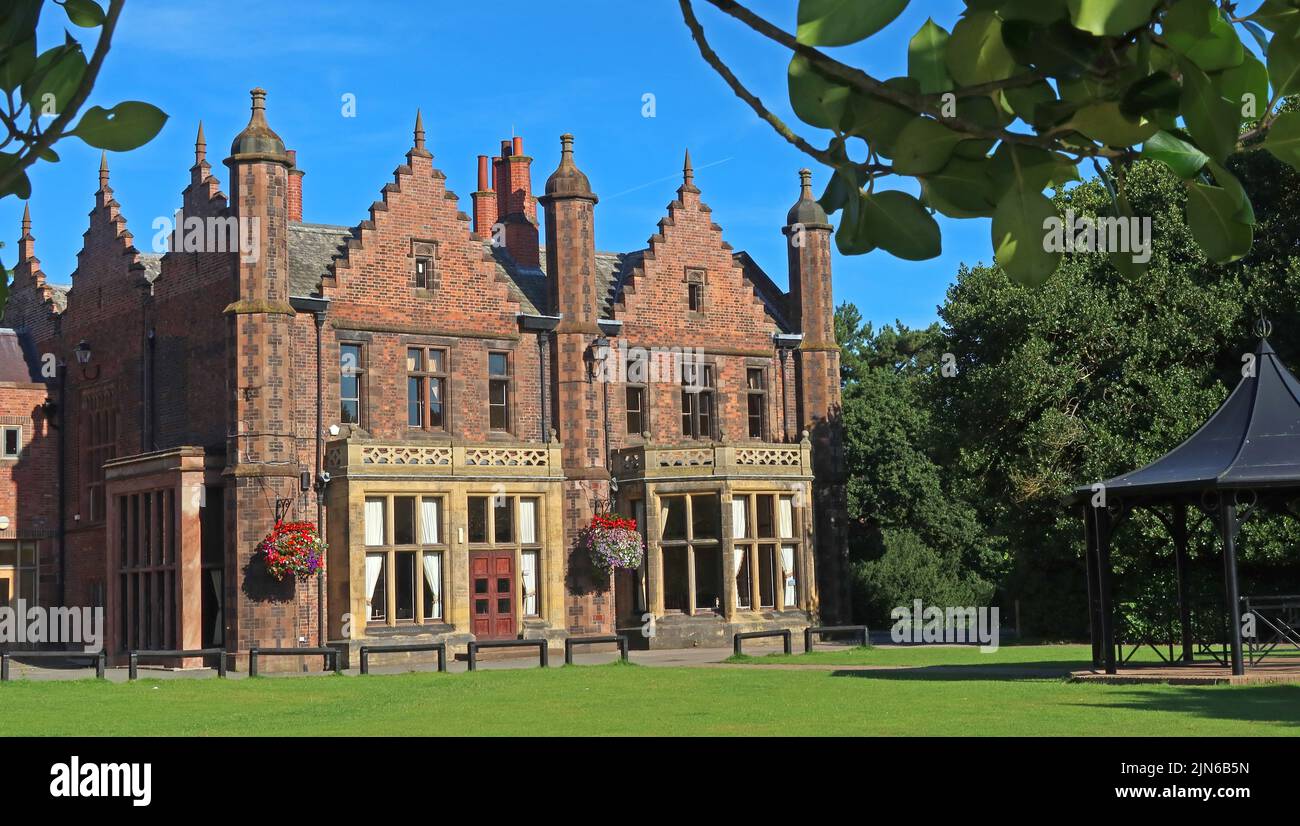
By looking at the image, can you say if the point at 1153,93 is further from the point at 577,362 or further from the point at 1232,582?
the point at 577,362

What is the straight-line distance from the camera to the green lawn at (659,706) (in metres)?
14.4

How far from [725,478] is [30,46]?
32.9 m

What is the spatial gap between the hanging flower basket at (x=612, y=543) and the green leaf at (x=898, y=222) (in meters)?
31.8

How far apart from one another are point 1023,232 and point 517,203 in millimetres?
38759

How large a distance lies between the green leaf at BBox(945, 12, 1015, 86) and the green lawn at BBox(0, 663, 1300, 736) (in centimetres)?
1169

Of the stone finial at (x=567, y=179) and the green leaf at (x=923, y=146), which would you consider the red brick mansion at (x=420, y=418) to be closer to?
the stone finial at (x=567, y=179)

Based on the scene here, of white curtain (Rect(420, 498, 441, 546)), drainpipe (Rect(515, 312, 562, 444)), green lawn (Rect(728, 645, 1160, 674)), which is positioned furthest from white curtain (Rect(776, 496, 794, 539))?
white curtain (Rect(420, 498, 441, 546))

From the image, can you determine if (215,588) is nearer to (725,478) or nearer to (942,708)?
(725,478)

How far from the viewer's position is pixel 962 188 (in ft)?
6.95

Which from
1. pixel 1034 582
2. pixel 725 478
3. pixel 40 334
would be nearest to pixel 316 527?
pixel 725 478

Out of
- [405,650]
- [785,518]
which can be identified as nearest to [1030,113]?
[405,650]

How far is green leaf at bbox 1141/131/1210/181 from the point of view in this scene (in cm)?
200

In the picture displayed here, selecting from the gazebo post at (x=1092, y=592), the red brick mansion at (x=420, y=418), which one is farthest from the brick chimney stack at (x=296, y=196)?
the gazebo post at (x=1092, y=592)

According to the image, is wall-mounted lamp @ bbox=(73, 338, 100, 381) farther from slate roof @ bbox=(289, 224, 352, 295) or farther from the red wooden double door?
the red wooden double door
